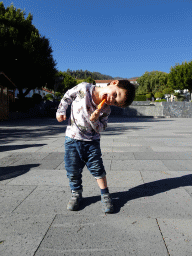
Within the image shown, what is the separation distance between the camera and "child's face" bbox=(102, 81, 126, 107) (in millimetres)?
2160

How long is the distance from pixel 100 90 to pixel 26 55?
22.9m

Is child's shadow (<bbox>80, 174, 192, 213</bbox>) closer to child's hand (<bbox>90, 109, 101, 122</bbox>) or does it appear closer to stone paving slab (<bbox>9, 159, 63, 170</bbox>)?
child's hand (<bbox>90, 109, 101, 122</bbox>)

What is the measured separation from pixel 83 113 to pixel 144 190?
137 centimetres

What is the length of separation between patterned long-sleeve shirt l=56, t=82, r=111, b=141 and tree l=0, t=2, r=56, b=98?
21939 millimetres

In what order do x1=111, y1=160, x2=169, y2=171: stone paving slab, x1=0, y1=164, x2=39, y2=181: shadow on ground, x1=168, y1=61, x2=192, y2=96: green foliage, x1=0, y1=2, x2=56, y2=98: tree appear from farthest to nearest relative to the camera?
1. x1=168, y1=61, x2=192, y2=96: green foliage
2. x1=0, y1=2, x2=56, y2=98: tree
3. x1=111, y1=160, x2=169, y2=171: stone paving slab
4. x1=0, y1=164, x2=39, y2=181: shadow on ground

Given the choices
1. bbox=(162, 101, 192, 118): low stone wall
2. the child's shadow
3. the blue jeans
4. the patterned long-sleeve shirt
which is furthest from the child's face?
bbox=(162, 101, 192, 118): low stone wall

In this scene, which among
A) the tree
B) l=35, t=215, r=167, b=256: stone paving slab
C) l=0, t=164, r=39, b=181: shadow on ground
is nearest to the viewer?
l=35, t=215, r=167, b=256: stone paving slab

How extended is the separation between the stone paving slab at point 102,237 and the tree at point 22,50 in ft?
74.2

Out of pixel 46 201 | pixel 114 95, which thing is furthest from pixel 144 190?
pixel 114 95

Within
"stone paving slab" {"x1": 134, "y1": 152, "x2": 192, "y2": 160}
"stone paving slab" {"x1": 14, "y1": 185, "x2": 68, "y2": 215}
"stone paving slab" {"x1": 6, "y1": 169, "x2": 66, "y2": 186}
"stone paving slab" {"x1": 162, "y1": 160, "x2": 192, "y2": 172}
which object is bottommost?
"stone paving slab" {"x1": 14, "y1": 185, "x2": 68, "y2": 215}

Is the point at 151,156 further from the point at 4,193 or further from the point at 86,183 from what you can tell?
the point at 4,193

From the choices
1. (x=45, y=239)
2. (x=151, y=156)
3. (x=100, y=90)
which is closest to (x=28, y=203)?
(x=45, y=239)

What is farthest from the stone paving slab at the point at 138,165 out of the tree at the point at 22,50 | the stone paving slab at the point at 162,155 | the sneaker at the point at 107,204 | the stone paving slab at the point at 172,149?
the tree at the point at 22,50

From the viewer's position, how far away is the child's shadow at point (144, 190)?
276cm
